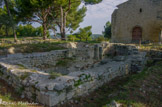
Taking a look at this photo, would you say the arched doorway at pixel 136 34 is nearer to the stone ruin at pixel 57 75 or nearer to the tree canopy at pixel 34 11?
the tree canopy at pixel 34 11

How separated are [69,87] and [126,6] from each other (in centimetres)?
1760

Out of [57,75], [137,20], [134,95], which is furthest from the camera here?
[137,20]

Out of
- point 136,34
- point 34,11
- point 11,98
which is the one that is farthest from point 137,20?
point 11,98

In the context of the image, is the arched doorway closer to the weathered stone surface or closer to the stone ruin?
the weathered stone surface

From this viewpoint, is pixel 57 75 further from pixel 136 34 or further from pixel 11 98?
pixel 136 34

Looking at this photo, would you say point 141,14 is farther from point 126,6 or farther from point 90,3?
point 90,3

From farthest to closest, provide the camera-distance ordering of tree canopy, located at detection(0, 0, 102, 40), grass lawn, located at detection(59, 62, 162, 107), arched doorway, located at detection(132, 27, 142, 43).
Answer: arched doorway, located at detection(132, 27, 142, 43), tree canopy, located at detection(0, 0, 102, 40), grass lawn, located at detection(59, 62, 162, 107)

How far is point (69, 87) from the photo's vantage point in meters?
3.73

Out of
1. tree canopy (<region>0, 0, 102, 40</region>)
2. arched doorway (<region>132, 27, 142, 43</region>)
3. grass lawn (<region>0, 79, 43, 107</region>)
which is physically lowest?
grass lawn (<region>0, 79, 43, 107</region>)

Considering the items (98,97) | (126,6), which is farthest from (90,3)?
(98,97)

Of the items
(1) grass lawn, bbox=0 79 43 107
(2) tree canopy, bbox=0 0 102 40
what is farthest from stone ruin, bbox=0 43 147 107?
(2) tree canopy, bbox=0 0 102 40

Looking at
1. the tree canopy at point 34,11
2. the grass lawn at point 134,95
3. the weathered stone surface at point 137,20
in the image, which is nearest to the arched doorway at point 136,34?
the weathered stone surface at point 137,20

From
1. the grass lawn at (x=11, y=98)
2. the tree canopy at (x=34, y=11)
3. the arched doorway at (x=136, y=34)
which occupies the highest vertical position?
the tree canopy at (x=34, y=11)

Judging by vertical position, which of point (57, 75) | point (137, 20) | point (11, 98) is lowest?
point (11, 98)
